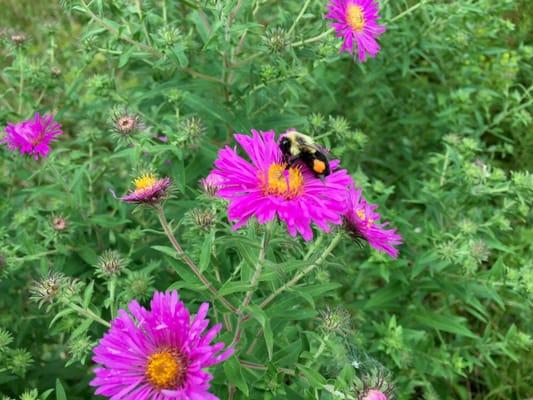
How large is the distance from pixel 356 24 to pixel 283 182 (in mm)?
1343

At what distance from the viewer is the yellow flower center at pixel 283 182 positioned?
1694 millimetres

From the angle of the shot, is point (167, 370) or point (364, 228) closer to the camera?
point (167, 370)

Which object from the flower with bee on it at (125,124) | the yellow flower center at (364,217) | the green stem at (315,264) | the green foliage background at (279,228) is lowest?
the green foliage background at (279,228)

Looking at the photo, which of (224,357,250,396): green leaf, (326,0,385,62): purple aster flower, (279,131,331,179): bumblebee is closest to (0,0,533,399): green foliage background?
(224,357,250,396): green leaf

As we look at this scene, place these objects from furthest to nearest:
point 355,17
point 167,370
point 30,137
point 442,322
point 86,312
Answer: point 442,322
point 355,17
point 30,137
point 86,312
point 167,370

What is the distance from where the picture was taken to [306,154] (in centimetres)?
179

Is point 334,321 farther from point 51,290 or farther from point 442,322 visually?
point 442,322

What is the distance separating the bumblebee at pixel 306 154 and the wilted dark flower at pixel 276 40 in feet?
3.13

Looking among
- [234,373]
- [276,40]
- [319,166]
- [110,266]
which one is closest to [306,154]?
[319,166]

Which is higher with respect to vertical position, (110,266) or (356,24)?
(356,24)

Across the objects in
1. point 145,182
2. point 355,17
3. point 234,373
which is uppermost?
point 355,17

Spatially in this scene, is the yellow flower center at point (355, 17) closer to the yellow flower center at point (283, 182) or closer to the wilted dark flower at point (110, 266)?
the yellow flower center at point (283, 182)

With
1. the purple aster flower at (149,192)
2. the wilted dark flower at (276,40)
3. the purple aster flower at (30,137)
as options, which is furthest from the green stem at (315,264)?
the purple aster flower at (30,137)

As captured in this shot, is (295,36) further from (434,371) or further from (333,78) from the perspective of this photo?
(434,371)
